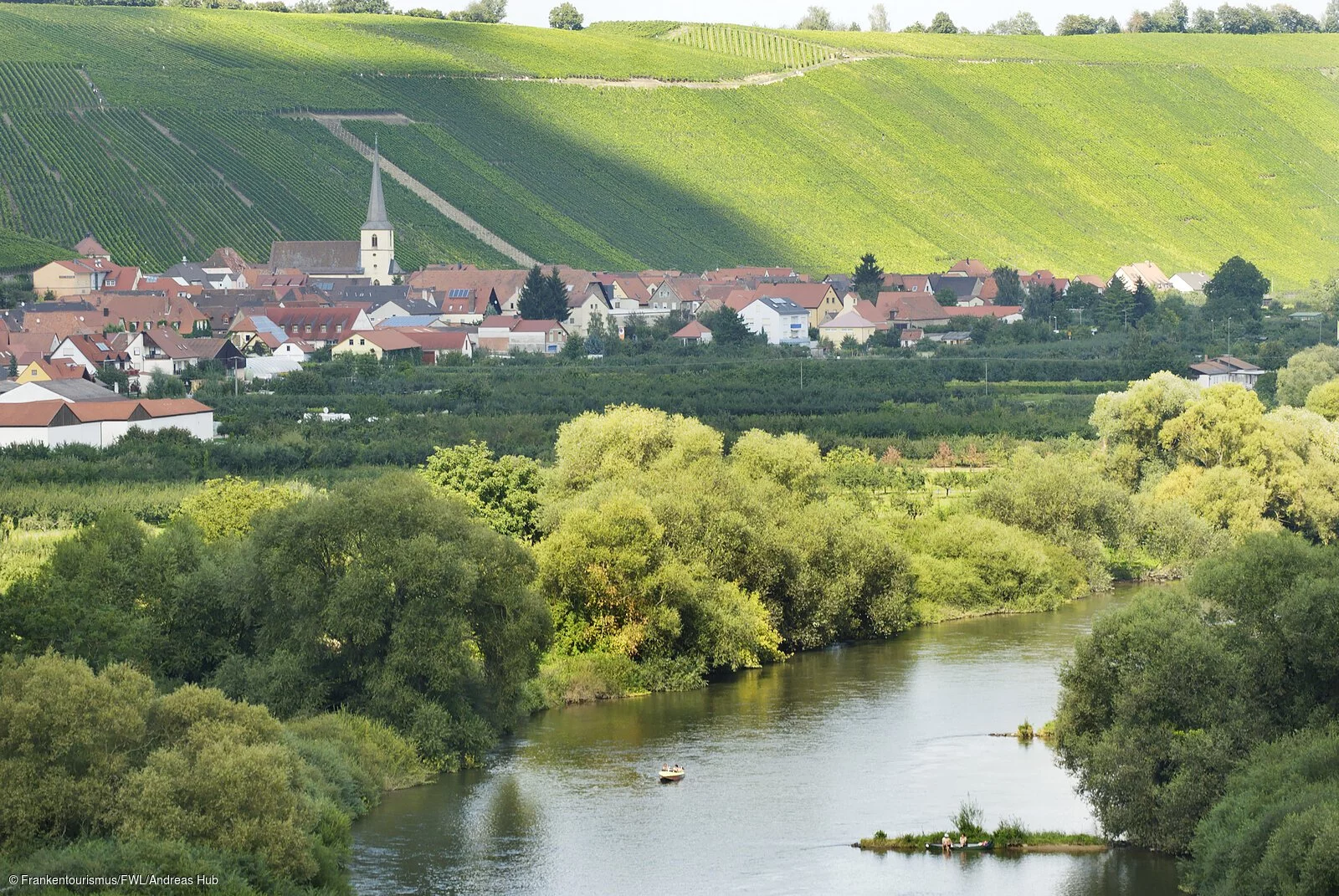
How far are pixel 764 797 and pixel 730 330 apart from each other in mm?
74865

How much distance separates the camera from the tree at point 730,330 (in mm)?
103500

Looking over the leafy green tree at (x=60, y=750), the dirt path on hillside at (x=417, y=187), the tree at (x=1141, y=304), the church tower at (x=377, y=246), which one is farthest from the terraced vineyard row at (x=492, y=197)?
the leafy green tree at (x=60, y=750)

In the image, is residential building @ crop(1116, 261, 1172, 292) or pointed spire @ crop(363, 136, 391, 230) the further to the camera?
residential building @ crop(1116, 261, 1172, 292)

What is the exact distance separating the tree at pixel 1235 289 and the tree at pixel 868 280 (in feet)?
64.4

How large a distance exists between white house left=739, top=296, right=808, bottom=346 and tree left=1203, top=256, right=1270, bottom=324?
948 inches

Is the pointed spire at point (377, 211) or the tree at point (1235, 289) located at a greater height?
the pointed spire at point (377, 211)

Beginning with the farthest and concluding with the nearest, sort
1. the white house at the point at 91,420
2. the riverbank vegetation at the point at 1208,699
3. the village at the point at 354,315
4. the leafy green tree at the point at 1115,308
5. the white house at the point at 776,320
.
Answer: the leafy green tree at the point at 1115,308 → the white house at the point at 776,320 → the village at the point at 354,315 → the white house at the point at 91,420 → the riverbank vegetation at the point at 1208,699

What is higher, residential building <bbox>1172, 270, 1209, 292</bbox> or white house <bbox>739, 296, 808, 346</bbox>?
residential building <bbox>1172, 270, 1209, 292</bbox>

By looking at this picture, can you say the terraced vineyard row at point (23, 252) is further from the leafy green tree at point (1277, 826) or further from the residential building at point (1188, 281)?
the leafy green tree at point (1277, 826)

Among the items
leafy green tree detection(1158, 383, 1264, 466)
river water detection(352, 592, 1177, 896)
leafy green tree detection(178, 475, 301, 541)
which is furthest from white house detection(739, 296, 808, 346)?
river water detection(352, 592, 1177, 896)

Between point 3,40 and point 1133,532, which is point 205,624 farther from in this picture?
point 3,40

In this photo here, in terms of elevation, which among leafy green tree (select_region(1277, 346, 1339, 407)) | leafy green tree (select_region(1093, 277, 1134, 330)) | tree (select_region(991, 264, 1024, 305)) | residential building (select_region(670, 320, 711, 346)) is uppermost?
tree (select_region(991, 264, 1024, 305))

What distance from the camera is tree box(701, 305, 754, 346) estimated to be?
4075 inches

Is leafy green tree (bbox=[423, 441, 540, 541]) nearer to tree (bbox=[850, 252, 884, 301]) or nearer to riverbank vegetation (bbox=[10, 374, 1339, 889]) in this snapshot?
riverbank vegetation (bbox=[10, 374, 1339, 889])
